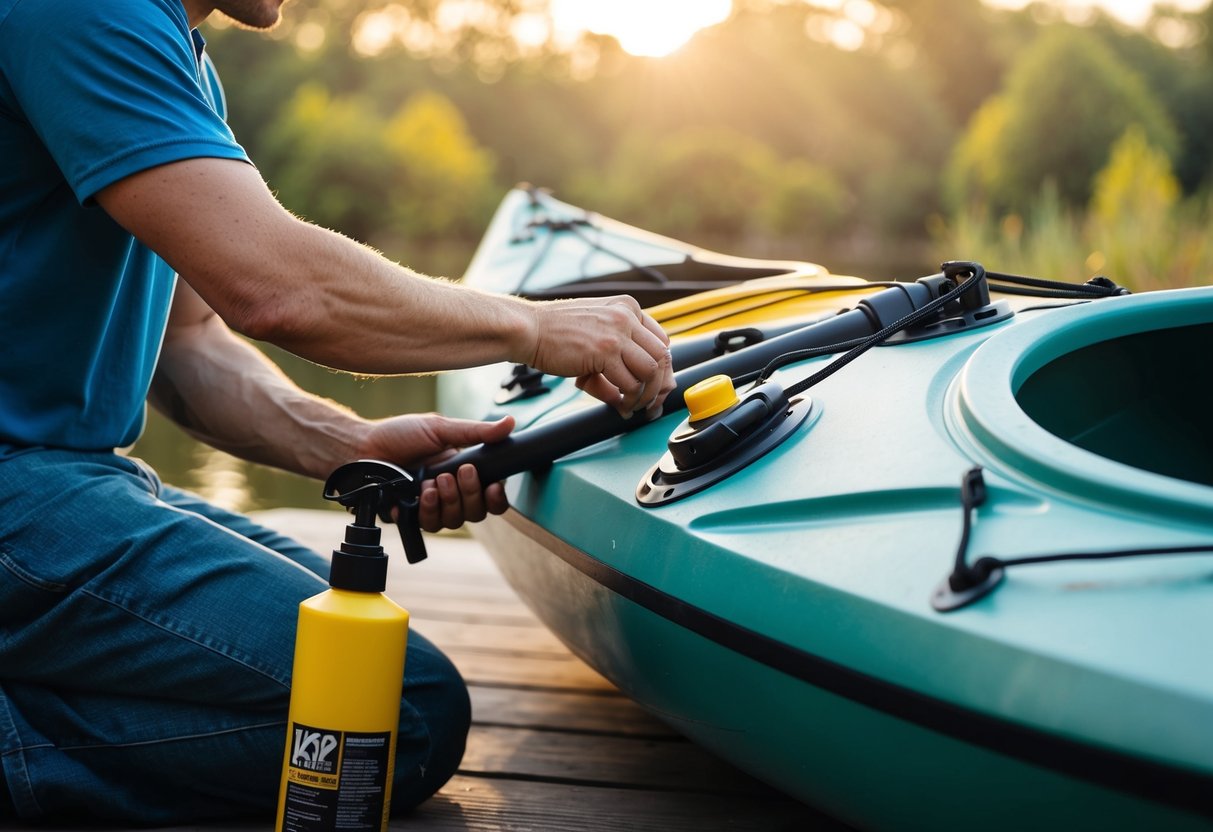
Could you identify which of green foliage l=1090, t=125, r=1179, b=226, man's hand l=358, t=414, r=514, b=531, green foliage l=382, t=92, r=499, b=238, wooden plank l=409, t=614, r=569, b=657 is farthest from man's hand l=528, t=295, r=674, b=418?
green foliage l=382, t=92, r=499, b=238

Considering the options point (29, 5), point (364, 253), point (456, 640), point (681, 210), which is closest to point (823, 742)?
point (364, 253)

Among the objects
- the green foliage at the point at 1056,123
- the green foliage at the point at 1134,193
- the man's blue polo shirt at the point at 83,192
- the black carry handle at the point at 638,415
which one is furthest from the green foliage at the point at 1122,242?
the green foliage at the point at 1056,123

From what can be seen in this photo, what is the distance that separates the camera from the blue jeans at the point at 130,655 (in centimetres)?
141

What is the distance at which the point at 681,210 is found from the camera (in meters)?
35.5

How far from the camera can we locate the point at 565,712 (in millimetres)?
2119

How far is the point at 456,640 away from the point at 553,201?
135 centimetres

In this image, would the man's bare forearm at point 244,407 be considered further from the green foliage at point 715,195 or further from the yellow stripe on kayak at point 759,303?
the green foliage at point 715,195

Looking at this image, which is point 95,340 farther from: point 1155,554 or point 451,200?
point 451,200

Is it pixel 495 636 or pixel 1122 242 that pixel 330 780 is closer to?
pixel 495 636

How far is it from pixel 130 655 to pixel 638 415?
0.70 m

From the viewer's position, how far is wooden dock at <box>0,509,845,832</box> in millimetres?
1599

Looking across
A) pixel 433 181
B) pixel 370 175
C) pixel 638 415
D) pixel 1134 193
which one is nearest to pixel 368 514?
pixel 638 415

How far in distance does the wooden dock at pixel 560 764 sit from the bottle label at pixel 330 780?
1.00 ft

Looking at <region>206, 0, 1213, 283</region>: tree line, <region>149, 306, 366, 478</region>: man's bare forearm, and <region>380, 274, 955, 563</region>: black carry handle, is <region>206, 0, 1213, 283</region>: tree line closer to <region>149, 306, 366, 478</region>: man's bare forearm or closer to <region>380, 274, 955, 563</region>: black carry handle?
<region>149, 306, 366, 478</region>: man's bare forearm
